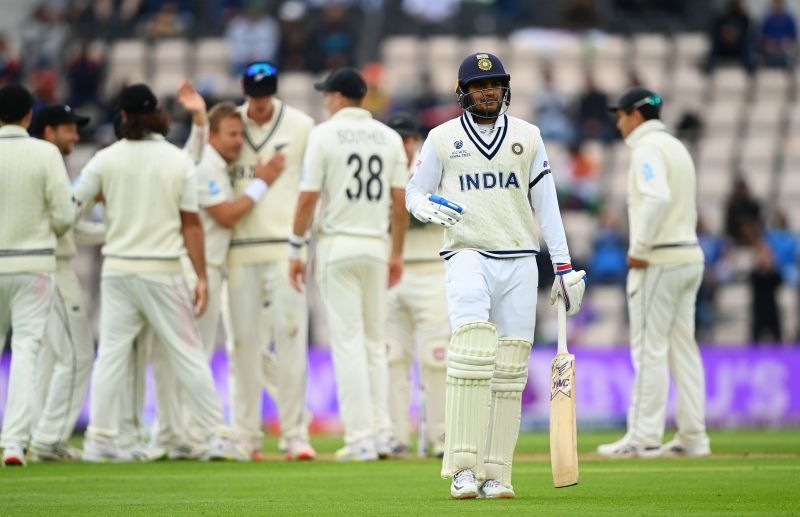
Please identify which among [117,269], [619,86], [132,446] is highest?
[619,86]

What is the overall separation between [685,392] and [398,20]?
15.4 metres

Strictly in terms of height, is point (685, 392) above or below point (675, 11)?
below

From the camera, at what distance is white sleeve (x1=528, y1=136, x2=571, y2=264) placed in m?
8.22

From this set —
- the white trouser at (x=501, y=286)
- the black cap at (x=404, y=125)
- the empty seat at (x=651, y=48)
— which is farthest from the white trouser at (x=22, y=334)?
the empty seat at (x=651, y=48)

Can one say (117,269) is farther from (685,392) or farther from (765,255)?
(765,255)

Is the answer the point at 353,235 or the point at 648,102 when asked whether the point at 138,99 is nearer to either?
the point at 353,235

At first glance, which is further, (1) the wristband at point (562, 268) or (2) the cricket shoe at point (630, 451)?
(2) the cricket shoe at point (630, 451)

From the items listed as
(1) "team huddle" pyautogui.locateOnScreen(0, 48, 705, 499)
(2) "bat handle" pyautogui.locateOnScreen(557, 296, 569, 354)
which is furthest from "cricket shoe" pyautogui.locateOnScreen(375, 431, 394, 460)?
(2) "bat handle" pyautogui.locateOnScreen(557, 296, 569, 354)

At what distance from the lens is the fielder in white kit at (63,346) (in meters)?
11.5

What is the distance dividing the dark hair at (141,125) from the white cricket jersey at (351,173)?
1150 mm

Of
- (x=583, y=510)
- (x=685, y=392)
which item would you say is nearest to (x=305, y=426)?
(x=685, y=392)

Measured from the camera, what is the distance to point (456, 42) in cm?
2534

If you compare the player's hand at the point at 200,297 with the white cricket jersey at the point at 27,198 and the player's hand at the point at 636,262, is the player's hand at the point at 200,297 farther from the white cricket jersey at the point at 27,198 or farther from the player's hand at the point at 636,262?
the player's hand at the point at 636,262

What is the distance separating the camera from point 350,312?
37.2ft
